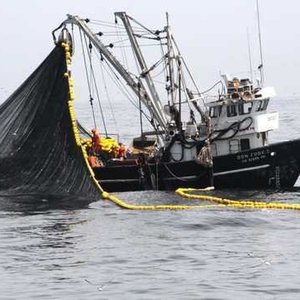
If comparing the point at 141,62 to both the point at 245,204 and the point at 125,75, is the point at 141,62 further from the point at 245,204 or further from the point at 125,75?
the point at 245,204

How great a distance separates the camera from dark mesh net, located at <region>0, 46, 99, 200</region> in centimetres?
2620

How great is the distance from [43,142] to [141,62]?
320 inches

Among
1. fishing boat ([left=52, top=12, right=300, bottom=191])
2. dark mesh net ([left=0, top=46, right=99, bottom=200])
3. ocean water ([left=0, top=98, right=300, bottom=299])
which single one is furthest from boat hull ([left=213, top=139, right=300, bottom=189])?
ocean water ([left=0, top=98, right=300, bottom=299])

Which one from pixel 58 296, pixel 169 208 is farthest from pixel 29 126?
→ pixel 58 296

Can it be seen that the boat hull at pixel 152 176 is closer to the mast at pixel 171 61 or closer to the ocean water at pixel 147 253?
the mast at pixel 171 61

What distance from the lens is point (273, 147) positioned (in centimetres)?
3092

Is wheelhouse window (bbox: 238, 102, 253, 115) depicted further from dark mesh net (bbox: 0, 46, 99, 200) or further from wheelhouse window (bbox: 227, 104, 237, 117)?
dark mesh net (bbox: 0, 46, 99, 200)

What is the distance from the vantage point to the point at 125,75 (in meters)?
32.9

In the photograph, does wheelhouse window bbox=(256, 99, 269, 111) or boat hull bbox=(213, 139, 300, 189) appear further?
wheelhouse window bbox=(256, 99, 269, 111)

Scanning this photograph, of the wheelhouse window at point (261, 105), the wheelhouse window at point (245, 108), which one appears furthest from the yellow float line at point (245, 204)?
the wheelhouse window at point (261, 105)

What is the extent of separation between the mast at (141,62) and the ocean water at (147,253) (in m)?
8.80

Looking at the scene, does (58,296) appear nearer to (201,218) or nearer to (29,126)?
(201,218)

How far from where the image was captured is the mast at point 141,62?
108ft

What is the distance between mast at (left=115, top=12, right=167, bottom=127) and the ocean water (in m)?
8.80
